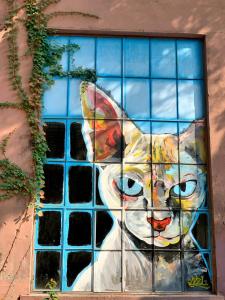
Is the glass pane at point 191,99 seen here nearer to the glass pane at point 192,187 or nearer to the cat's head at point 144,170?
the cat's head at point 144,170

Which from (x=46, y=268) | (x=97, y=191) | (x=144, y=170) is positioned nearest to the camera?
(x=46, y=268)

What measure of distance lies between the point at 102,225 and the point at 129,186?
0.70 metres

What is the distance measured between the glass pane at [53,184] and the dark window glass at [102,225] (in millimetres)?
627

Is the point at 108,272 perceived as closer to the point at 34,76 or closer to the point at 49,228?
the point at 49,228

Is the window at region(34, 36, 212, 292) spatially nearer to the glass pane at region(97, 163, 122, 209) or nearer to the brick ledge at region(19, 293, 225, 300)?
the glass pane at region(97, 163, 122, 209)

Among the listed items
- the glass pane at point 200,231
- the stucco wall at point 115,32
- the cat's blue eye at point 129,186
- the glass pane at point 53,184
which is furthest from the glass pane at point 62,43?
the glass pane at point 200,231

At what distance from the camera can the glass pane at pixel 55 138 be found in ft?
22.1

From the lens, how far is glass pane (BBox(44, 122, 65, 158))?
22.1 ft

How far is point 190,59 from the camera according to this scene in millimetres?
7152

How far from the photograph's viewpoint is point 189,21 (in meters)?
7.09

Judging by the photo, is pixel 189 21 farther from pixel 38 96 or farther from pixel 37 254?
pixel 37 254

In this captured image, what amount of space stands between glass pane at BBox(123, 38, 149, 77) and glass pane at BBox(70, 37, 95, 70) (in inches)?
20.4

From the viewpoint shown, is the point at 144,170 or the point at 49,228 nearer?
the point at 49,228

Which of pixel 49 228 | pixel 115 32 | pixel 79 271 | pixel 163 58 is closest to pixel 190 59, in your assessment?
pixel 163 58
